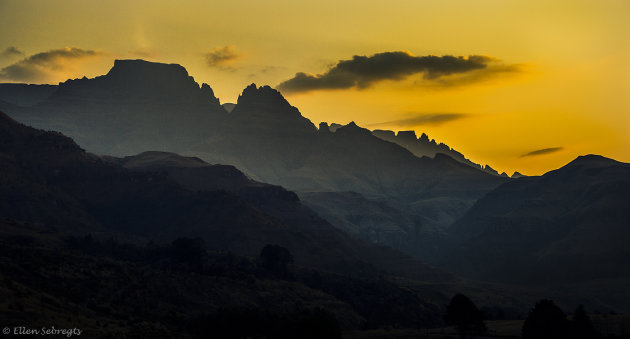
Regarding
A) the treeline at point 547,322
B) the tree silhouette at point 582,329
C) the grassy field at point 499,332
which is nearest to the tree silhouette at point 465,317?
the treeline at point 547,322

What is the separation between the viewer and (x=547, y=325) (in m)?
138

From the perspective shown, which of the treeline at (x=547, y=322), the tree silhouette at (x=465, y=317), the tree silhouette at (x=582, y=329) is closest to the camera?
the tree silhouette at (x=582, y=329)

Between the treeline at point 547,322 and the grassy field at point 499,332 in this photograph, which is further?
the grassy field at point 499,332

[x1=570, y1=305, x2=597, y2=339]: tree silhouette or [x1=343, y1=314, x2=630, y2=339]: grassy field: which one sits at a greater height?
[x1=570, y1=305, x2=597, y2=339]: tree silhouette

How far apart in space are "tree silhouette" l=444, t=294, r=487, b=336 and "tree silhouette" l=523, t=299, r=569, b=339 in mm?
10054

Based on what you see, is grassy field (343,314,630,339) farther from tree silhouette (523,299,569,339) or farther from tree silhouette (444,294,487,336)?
tree silhouette (523,299,569,339)

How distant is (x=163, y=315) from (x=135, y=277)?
30582 millimetres

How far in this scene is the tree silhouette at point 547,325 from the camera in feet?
447

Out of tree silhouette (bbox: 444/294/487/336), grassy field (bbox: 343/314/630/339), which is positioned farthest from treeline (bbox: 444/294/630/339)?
grassy field (bbox: 343/314/630/339)

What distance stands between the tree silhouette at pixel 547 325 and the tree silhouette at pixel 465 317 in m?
10.1

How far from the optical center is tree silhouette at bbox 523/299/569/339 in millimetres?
136250

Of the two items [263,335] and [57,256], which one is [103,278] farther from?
[263,335]

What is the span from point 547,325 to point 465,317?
15878mm

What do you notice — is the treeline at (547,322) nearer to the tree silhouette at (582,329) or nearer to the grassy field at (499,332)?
the tree silhouette at (582,329)
